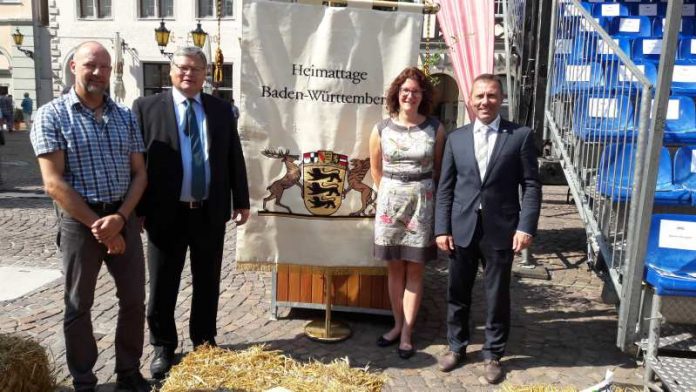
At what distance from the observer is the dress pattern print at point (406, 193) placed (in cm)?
358

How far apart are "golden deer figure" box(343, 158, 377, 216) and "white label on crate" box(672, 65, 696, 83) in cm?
433

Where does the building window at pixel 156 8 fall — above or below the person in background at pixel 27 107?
above

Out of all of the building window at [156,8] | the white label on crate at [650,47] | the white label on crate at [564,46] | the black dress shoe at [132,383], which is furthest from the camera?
the building window at [156,8]

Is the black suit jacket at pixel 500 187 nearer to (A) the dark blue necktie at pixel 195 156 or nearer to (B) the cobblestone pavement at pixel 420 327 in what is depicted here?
(B) the cobblestone pavement at pixel 420 327

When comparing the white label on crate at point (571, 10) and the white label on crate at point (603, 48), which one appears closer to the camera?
the white label on crate at point (603, 48)

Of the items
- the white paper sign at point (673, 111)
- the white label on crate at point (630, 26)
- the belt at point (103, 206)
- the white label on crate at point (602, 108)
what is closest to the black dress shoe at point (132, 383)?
the belt at point (103, 206)

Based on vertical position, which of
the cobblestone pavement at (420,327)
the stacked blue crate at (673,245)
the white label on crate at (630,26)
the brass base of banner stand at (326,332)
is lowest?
the cobblestone pavement at (420,327)

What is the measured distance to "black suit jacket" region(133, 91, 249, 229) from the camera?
3.28 m

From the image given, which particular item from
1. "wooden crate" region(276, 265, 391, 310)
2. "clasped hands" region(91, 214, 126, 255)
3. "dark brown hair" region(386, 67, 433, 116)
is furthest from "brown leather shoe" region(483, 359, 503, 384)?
"clasped hands" region(91, 214, 126, 255)

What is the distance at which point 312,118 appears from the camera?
3.77 meters

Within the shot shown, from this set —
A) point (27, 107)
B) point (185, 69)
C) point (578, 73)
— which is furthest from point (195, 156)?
point (27, 107)

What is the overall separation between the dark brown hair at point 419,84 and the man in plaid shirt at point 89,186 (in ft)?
5.19

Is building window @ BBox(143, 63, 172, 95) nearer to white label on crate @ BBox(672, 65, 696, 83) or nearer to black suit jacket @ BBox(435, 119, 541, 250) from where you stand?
white label on crate @ BBox(672, 65, 696, 83)

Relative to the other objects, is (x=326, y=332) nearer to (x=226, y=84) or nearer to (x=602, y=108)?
(x=602, y=108)
